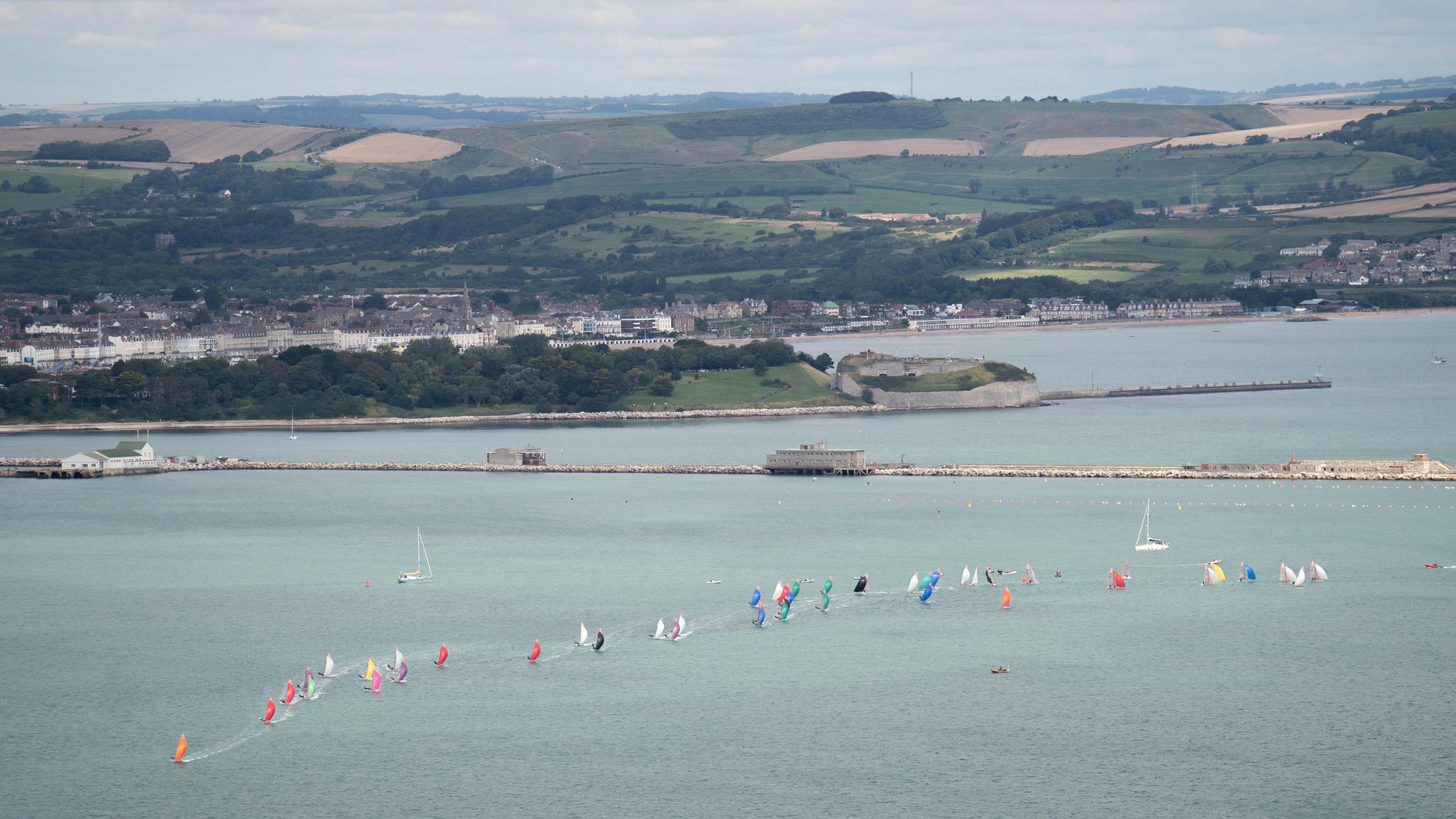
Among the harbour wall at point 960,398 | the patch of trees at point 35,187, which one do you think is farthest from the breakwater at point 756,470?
the patch of trees at point 35,187

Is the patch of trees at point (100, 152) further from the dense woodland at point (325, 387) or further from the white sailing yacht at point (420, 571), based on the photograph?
the white sailing yacht at point (420, 571)

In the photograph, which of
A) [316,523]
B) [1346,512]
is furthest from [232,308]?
[1346,512]

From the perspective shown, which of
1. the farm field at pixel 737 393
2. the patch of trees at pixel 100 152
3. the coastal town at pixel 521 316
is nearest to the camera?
the farm field at pixel 737 393

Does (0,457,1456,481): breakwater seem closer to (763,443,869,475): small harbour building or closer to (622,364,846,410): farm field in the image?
(763,443,869,475): small harbour building

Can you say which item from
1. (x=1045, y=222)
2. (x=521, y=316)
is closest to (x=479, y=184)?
(x=1045, y=222)

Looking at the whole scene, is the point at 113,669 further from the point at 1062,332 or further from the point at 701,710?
the point at 1062,332

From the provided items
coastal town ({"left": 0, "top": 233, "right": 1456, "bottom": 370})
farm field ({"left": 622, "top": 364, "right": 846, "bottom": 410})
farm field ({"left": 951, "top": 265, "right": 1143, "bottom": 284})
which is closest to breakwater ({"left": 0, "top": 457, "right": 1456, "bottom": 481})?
farm field ({"left": 622, "top": 364, "right": 846, "bottom": 410})
